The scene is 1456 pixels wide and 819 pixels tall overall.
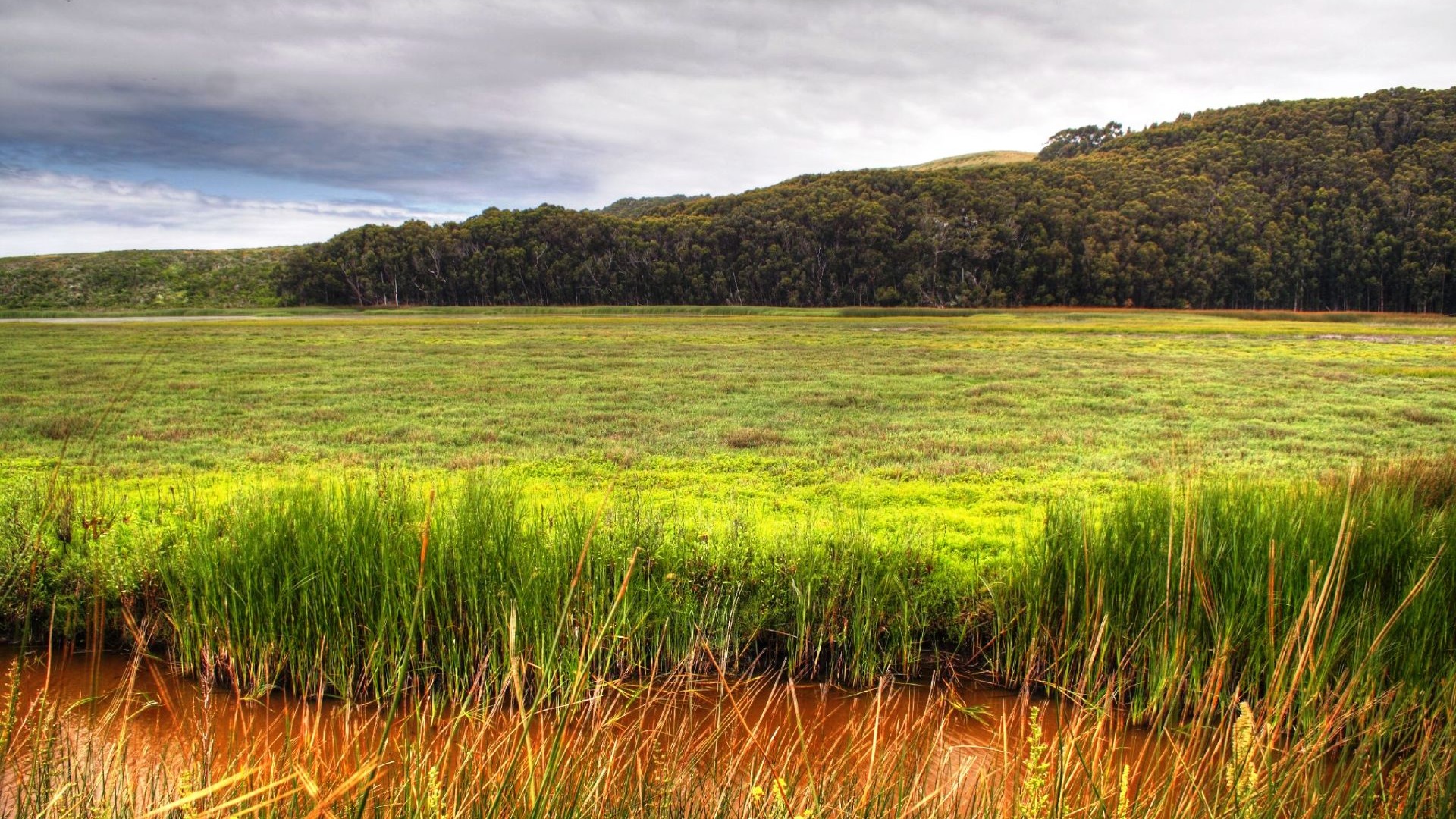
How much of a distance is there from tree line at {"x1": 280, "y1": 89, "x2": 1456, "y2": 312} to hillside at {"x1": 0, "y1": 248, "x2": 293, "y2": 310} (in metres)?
13.3

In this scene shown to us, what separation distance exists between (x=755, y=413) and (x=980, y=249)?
255 feet

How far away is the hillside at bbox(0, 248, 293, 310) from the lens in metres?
79.0

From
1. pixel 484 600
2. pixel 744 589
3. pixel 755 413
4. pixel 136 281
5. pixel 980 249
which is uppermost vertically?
pixel 980 249

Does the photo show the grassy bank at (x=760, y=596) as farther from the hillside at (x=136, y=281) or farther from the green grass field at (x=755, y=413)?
the hillside at (x=136, y=281)

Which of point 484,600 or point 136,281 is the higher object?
point 136,281

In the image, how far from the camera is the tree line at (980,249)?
85500mm

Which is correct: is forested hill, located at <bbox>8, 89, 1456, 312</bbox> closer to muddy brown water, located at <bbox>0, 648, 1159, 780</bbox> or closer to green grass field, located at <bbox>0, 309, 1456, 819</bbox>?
green grass field, located at <bbox>0, 309, 1456, 819</bbox>

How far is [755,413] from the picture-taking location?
1677 centimetres

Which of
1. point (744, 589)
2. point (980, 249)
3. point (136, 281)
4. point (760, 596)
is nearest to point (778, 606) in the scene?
point (760, 596)

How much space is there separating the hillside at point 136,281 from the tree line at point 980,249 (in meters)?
13.3

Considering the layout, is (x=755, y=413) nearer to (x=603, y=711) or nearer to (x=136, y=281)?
(x=603, y=711)

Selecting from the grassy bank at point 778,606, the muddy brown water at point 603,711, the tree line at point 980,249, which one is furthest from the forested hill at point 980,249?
the muddy brown water at point 603,711

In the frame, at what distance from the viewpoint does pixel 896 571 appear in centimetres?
609

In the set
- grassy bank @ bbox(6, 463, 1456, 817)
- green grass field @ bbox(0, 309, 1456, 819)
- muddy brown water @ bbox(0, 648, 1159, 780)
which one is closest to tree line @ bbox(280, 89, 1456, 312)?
green grass field @ bbox(0, 309, 1456, 819)
